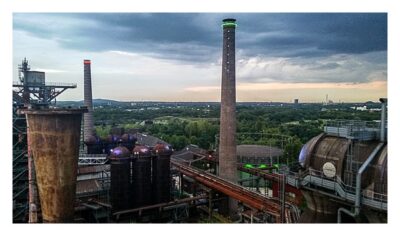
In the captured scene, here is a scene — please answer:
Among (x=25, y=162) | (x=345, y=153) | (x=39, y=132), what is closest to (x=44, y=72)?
(x=25, y=162)

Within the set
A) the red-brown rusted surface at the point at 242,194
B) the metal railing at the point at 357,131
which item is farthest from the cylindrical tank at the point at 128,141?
the metal railing at the point at 357,131

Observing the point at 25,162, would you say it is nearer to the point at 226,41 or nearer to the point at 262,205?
the point at 262,205

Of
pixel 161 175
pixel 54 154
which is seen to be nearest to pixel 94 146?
pixel 161 175

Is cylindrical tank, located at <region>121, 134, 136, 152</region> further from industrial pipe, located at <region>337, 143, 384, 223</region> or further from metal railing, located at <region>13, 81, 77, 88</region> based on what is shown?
industrial pipe, located at <region>337, 143, 384, 223</region>

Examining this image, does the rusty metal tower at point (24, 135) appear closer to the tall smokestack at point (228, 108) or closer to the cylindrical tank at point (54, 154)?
the cylindrical tank at point (54, 154)
